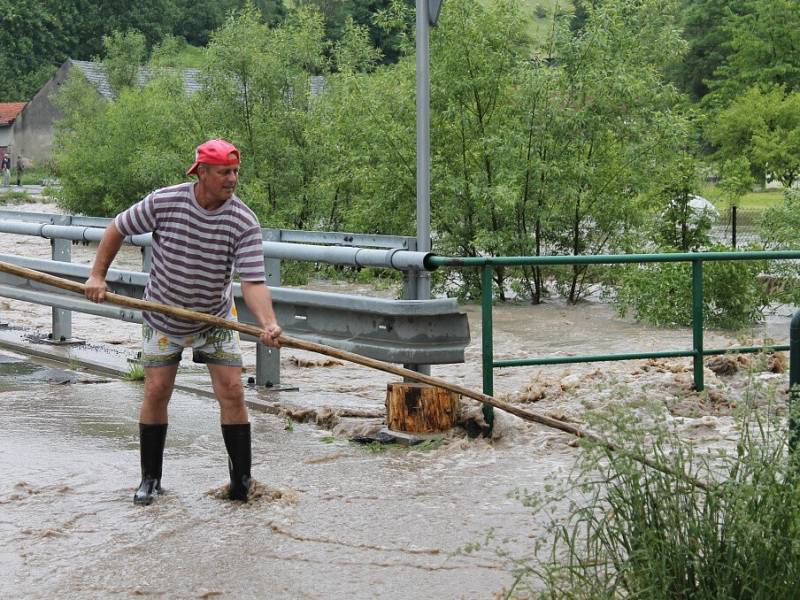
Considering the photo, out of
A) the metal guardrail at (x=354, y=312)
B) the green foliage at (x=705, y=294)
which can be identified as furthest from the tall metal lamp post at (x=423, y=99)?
the green foliage at (x=705, y=294)

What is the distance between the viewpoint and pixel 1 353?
37.7 feet

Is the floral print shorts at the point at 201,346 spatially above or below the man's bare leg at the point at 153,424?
above

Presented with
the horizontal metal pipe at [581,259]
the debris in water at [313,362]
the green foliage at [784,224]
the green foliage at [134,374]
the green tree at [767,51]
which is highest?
the green tree at [767,51]

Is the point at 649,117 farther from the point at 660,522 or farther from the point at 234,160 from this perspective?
the point at 660,522

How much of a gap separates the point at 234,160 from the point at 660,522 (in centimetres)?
285

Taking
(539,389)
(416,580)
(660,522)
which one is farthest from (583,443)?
(539,389)

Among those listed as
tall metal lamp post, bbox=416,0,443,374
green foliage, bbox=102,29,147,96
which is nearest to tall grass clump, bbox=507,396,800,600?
tall metal lamp post, bbox=416,0,443,374

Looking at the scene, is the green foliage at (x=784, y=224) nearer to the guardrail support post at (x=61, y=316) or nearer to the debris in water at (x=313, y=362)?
the debris in water at (x=313, y=362)

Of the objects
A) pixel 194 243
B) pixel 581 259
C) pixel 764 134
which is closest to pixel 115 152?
pixel 764 134

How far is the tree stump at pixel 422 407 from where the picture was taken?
751cm

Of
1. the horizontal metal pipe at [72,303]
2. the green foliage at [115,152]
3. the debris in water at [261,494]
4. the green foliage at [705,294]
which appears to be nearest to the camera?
the debris in water at [261,494]

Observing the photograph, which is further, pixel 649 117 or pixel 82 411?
pixel 649 117

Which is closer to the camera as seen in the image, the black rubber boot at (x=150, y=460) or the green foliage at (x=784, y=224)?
the black rubber boot at (x=150, y=460)

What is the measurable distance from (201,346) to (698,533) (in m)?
3.05
